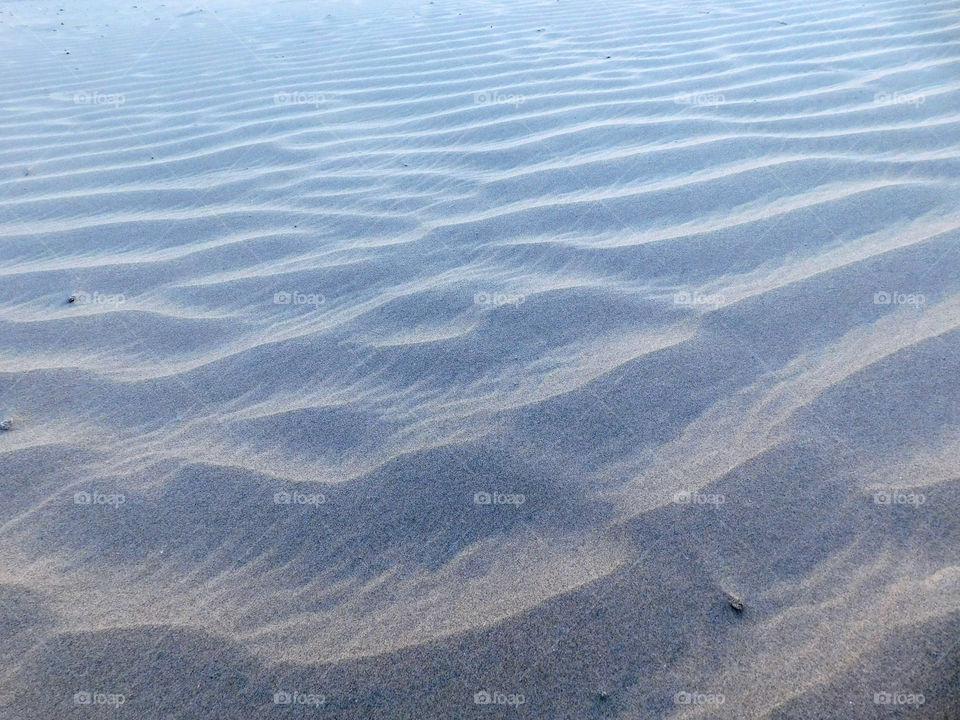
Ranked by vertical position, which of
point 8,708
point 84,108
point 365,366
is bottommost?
point 8,708

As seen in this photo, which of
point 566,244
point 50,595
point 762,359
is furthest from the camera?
point 566,244

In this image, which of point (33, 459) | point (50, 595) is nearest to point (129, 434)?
point (33, 459)

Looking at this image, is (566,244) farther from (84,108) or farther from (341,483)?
(84,108)

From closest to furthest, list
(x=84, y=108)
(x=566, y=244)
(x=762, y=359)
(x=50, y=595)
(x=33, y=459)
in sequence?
(x=50, y=595) < (x=33, y=459) < (x=762, y=359) < (x=566, y=244) < (x=84, y=108)

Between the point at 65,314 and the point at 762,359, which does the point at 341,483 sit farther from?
the point at 65,314

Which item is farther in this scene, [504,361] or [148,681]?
[504,361]

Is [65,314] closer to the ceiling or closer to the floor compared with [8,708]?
closer to the ceiling
